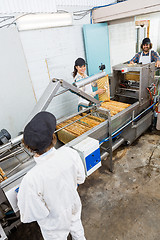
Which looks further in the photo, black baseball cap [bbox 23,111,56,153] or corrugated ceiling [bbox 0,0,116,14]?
corrugated ceiling [bbox 0,0,116,14]

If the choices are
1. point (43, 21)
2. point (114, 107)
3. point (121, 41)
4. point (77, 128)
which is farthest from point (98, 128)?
point (121, 41)

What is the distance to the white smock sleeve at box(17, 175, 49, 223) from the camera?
3.28ft

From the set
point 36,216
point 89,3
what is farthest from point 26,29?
point 36,216

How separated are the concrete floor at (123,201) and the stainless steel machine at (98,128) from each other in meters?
0.28

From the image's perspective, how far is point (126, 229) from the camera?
192 centimetres

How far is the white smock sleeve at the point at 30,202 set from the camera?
1.00 m

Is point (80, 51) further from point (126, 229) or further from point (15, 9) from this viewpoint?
point (126, 229)

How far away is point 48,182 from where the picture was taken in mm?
1040

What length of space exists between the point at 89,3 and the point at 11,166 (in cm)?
400

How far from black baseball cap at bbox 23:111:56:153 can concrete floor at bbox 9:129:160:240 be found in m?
1.64

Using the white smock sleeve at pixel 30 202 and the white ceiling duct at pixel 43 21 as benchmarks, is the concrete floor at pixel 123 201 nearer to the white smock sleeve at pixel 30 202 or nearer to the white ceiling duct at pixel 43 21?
the white smock sleeve at pixel 30 202

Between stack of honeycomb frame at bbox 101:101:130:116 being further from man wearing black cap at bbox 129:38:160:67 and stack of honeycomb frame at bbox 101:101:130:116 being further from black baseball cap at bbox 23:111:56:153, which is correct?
black baseball cap at bbox 23:111:56:153

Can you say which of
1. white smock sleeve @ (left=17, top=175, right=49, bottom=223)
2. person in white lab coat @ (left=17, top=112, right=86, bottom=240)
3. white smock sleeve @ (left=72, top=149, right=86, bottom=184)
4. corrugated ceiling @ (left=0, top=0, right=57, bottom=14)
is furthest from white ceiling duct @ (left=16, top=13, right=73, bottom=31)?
white smock sleeve @ (left=17, top=175, right=49, bottom=223)

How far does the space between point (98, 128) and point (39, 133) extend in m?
1.26
